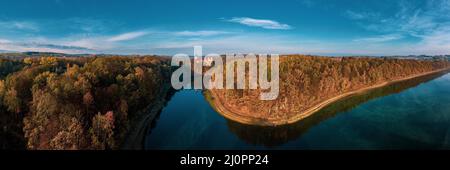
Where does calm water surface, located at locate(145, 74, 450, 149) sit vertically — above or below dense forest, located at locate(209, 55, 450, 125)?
below

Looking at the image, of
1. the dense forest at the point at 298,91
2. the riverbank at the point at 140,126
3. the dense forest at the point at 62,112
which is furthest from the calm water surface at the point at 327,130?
the dense forest at the point at 62,112

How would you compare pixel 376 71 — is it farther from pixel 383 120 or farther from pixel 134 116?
pixel 134 116

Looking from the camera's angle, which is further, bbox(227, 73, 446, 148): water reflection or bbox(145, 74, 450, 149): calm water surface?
bbox(227, 73, 446, 148): water reflection

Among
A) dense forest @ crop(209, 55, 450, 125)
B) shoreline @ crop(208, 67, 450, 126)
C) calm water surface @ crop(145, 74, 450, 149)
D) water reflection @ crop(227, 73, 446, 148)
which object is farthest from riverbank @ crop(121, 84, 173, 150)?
water reflection @ crop(227, 73, 446, 148)

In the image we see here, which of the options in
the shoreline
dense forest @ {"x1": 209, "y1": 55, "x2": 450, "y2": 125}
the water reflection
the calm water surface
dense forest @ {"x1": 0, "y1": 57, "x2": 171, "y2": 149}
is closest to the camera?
dense forest @ {"x1": 0, "y1": 57, "x2": 171, "y2": 149}

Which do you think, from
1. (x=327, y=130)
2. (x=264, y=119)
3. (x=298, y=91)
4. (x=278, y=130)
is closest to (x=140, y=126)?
(x=264, y=119)

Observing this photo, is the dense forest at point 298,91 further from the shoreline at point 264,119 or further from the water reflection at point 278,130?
the water reflection at point 278,130

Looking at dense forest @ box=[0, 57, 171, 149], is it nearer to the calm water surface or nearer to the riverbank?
the riverbank
